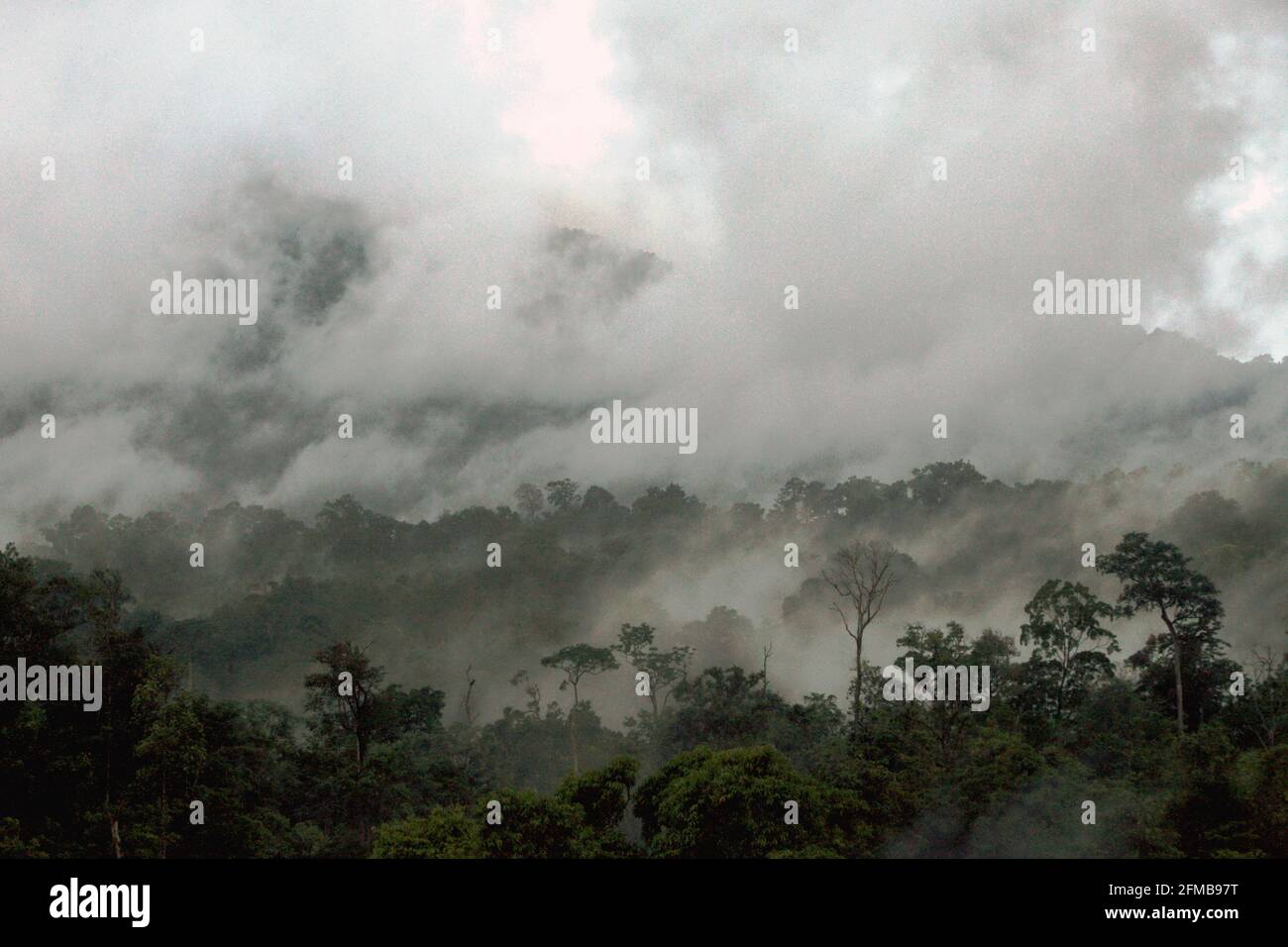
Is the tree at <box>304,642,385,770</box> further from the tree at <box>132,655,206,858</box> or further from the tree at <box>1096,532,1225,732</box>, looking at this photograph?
the tree at <box>1096,532,1225,732</box>

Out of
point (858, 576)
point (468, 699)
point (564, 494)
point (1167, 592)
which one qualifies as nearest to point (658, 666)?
point (468, 699)

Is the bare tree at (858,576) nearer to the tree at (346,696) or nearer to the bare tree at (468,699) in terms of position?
the bare tree at (468,699)

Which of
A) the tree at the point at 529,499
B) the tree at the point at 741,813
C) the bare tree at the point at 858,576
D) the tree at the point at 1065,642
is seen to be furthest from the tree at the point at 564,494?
the tree at the point at 741,813

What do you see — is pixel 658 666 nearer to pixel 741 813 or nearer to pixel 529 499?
pixel 741 813

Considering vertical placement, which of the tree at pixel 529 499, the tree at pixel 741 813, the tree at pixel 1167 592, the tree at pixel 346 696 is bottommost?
the tree at pixel 741 813

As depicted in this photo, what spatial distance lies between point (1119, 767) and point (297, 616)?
68.1m

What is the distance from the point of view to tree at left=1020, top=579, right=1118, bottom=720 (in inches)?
1613

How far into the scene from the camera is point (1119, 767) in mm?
33031

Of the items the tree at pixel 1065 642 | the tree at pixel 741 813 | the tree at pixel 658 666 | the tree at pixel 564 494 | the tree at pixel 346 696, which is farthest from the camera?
the tree at pixel 564 494

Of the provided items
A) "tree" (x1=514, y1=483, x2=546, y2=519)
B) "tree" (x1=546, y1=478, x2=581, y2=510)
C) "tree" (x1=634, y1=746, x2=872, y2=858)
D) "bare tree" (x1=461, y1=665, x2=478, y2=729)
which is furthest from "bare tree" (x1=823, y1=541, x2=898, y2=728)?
"tree" (x1=514, y1=483, x2=546, y2=519)

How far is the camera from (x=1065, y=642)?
42.7 metres

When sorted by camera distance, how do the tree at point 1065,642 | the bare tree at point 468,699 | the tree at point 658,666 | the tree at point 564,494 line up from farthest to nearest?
the tree at point 564,494 → the tree at point 658,666 → the bare tree at point 468,699 → the tree at point 1065,642

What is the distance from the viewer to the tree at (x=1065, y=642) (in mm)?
40969
